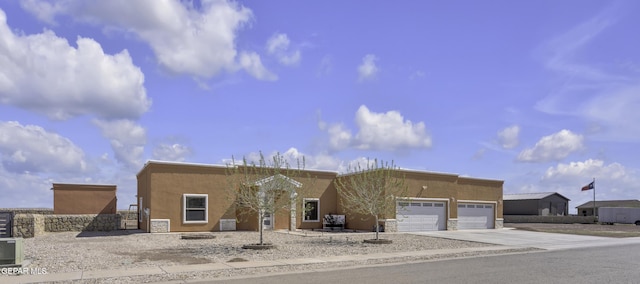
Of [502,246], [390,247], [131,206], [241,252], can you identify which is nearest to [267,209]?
[241,252]

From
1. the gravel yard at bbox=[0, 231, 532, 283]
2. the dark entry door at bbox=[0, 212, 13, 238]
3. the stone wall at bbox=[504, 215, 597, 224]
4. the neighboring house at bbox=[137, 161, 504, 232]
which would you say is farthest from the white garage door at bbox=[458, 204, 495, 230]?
the dark entry door at bbox=[0, 212, 13, 238]

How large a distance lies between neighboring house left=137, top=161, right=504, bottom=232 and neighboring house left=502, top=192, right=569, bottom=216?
31.9 metres

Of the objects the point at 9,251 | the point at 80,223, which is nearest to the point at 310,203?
the point at 80,223

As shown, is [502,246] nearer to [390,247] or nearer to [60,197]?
[390,247]

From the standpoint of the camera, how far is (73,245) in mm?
20359

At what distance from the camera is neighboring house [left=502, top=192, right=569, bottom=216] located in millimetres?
65438

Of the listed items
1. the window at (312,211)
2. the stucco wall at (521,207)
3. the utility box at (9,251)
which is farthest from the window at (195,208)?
the stucco wall at (521,207)

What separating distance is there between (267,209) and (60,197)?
20.3 metres

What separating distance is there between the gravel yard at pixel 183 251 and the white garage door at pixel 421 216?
4944 mm

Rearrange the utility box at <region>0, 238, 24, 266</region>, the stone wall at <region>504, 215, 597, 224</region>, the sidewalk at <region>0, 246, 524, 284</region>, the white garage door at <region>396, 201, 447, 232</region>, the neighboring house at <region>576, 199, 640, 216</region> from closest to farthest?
the sidewalk at <region>0, 246, 524, 284</region>, the utility box at <region>0, 238, 24, 266</region>, the white garage door at <region>396, 201, 447, 232</region>, the stone wall at <region>504, 215, 597, 224</region>, the neighboring house at <region>576, 199, 640, 216</region>

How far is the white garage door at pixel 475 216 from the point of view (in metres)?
34.9

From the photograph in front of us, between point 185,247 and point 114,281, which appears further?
point 185,247

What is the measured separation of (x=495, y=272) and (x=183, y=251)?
10.9 meters

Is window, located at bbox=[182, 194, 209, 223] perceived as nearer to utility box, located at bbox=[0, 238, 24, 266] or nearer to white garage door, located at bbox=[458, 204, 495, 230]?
utility box, located at bbox=[0, 238, 24, 266]
